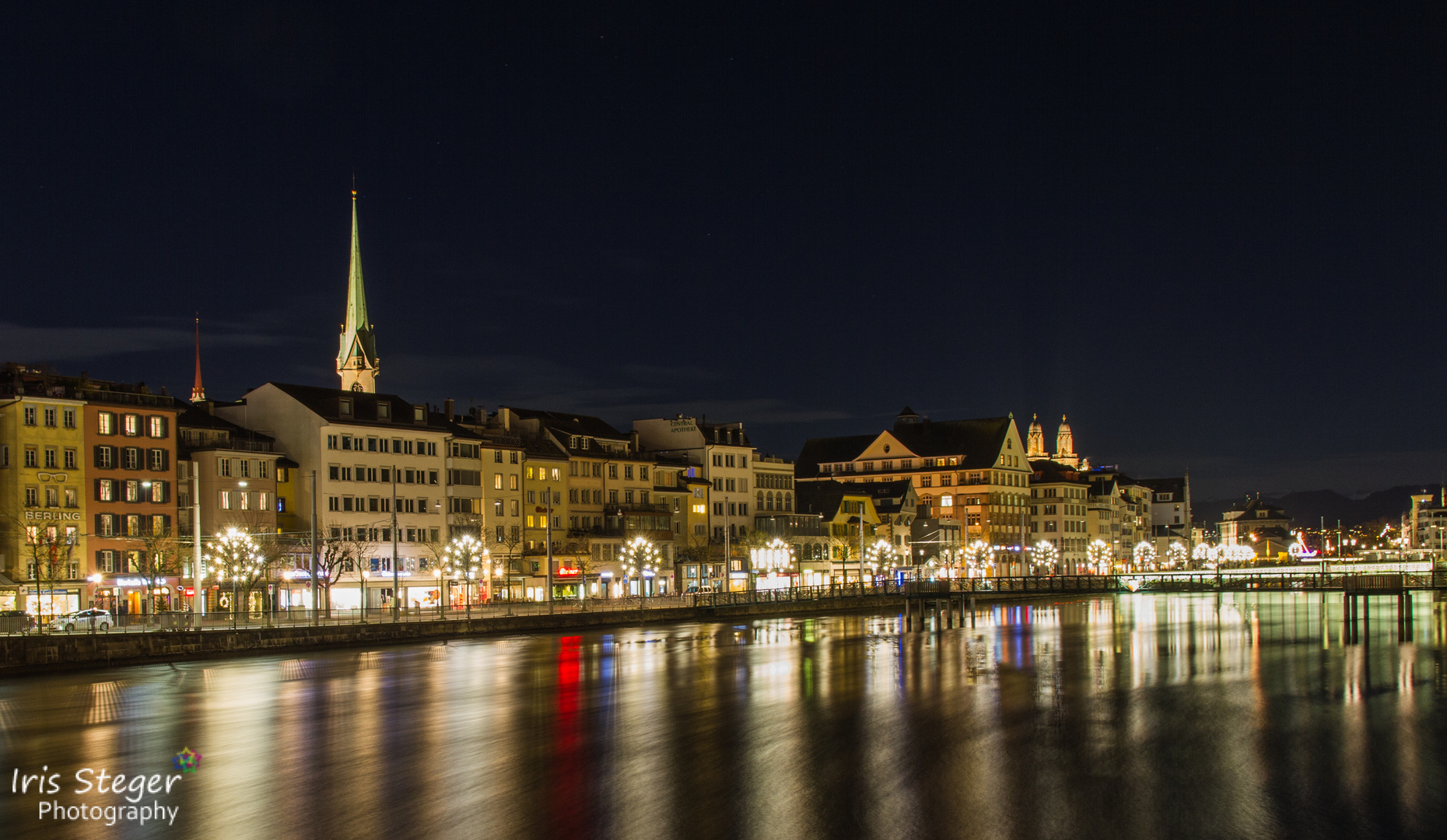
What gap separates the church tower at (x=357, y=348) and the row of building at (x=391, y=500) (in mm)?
237

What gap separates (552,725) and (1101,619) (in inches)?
2516

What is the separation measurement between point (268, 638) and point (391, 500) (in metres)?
24.8

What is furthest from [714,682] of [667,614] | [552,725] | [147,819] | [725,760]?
[667,614]

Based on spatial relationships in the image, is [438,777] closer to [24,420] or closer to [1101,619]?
[24,420]

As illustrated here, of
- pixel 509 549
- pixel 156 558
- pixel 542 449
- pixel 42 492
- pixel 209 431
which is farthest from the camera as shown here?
pixel 542 449

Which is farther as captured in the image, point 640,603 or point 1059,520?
point 1059,520

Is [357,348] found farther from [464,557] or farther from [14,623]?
[14,623]

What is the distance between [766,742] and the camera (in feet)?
109

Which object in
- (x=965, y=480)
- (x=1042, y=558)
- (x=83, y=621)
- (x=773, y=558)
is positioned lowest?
(x=1042, y=558)

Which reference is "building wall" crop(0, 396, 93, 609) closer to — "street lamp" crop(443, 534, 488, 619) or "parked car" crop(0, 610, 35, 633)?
"parked car" crop(0, 610, 35, 633)

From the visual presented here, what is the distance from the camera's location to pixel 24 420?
79312mm

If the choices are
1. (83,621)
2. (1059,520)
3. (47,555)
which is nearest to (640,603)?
(47,555)

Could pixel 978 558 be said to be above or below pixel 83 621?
below

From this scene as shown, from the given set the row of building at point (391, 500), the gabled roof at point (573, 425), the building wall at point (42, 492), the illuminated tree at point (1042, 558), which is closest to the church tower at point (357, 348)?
the row of building at point (391, 500)
